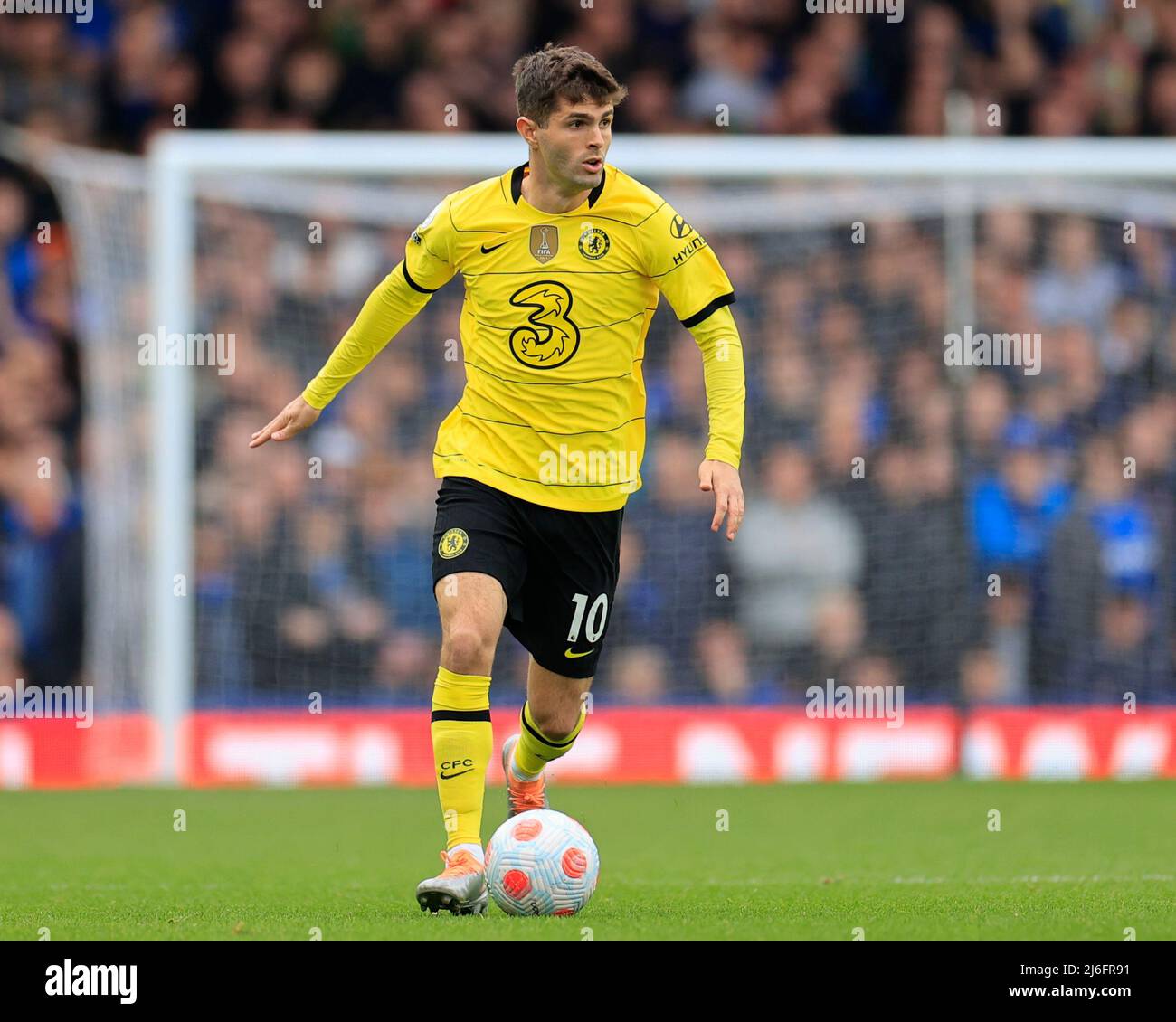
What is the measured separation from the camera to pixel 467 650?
621 cm

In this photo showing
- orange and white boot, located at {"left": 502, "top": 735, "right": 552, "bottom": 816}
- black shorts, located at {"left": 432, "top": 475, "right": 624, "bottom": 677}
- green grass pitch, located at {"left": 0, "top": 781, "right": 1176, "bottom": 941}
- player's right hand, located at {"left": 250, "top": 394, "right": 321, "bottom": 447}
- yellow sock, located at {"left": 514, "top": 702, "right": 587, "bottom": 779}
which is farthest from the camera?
orange and white boot, located at {"left": 502, "top": 735, "right": 552, "bottom": 816}

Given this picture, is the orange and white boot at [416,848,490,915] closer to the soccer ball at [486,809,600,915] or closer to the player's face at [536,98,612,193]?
the soccer ball at [486,809,600,915]

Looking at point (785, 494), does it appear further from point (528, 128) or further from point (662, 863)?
point (528, 128)

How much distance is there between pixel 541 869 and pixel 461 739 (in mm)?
476

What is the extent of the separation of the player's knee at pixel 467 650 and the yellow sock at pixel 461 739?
0.03 m

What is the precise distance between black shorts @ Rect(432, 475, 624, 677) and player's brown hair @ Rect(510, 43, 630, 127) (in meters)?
1.17

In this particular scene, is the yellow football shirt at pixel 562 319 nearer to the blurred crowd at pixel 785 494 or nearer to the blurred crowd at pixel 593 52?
the blurred crowd at pixel 785 494

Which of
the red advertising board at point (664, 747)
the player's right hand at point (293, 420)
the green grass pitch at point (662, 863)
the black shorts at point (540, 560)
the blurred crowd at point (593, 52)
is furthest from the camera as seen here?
the blurred crowd at point (593, 52)

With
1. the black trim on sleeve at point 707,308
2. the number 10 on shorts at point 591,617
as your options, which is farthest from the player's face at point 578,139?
the number 10 on shorts at point 591,617

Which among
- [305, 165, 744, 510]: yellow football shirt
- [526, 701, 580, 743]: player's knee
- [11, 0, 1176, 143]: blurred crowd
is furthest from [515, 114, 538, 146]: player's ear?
[11, 0, 1176, 143]: blurred crowd

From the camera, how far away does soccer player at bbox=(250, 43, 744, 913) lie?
20.9ft

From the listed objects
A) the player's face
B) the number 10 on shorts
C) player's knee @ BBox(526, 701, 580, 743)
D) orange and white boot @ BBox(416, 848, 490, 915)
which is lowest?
orange and white boot @ BBox(416, 848, 490, 915)

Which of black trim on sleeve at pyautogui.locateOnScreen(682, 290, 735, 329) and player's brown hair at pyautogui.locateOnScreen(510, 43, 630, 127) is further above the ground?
player's brown hair at pyautogui.locateOnScreen(510, 43, 630, 127)

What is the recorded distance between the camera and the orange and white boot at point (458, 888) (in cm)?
603
